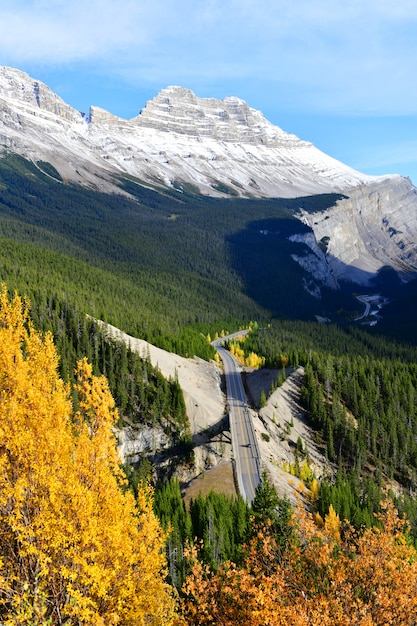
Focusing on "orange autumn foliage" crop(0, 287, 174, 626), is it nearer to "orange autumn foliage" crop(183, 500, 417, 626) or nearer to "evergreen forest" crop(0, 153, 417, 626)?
"evergreen forest" crop(0, 153, 417, 626)

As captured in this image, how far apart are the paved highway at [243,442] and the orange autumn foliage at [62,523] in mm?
51119

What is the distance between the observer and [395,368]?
154 meters

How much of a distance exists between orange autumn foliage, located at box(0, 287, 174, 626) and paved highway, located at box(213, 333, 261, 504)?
51.1 meters

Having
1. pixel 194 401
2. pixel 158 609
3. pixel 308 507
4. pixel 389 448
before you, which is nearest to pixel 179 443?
pixel 194 401

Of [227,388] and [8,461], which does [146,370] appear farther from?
[8,461]

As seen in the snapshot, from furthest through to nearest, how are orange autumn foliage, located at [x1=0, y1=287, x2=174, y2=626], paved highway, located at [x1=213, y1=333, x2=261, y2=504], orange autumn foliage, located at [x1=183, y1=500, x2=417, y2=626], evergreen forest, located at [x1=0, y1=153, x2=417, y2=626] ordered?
paved highway, located at [x1=213, y1=333, x2=261, y2=504] < orange autumn foliage, located at [x1=183, y1=500, x2=417, y2=626] < evergreen forest, located at [x1=0, y1=153, x2=417, y2=626] < orange autumn foliage, located at [x1=0, y1=287, x2=174, y2=626]

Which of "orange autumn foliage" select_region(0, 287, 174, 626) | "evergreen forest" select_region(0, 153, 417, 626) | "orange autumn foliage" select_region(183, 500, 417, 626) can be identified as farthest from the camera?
"orange autumn foliage" select_region(183, 500, 417, 626)

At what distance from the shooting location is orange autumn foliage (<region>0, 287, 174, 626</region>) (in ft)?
54.4

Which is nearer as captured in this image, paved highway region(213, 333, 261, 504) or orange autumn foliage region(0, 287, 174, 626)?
orange autumn foliage region(0, 287, 174, 626)

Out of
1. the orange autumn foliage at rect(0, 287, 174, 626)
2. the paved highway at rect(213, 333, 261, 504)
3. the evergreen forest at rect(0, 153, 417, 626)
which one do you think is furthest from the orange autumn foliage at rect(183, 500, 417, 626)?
the paved highway at rect(213, 333, 261, 504)

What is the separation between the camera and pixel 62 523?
55.3ft

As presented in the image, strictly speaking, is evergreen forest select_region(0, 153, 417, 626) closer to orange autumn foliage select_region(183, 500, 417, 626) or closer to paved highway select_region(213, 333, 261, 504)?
orange autumn foliage select_region(183, 500, 417, 626)

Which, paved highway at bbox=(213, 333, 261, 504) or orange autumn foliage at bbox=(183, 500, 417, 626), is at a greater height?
orange autumn foliage at bbox=(183, 500, 417, 626)

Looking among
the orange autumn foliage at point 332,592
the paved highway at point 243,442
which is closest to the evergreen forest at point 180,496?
the orange autumn foliage at point 332,592
